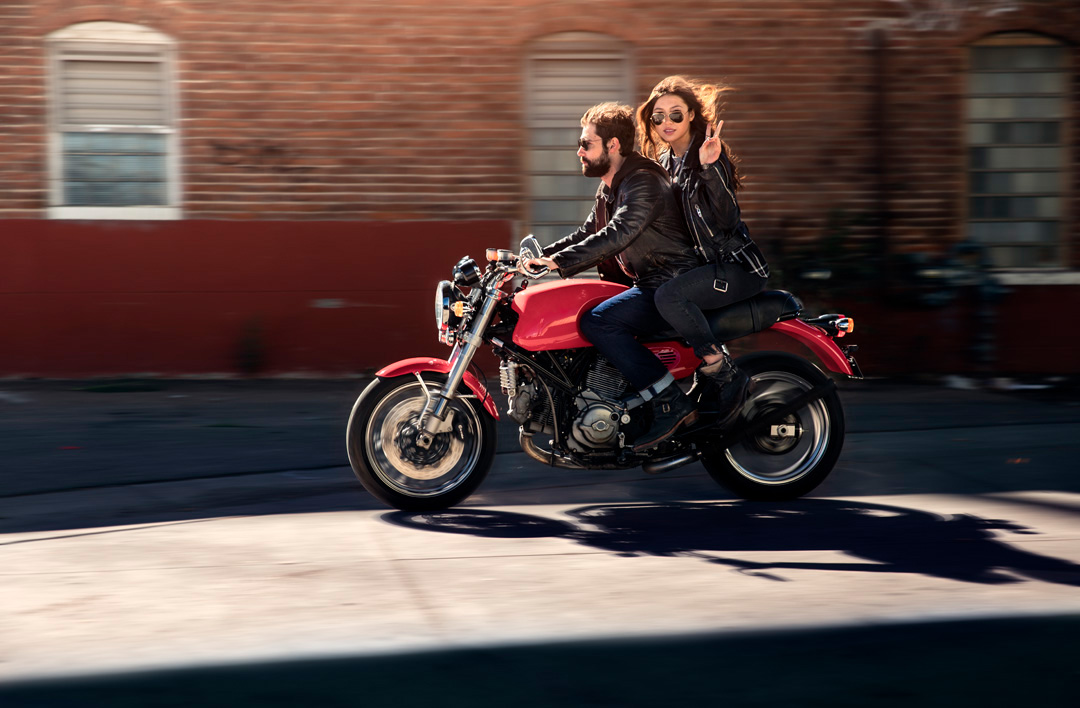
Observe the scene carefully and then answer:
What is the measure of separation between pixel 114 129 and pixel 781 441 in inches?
279

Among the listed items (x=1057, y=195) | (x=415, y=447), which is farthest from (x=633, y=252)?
(x=1057, y=195)

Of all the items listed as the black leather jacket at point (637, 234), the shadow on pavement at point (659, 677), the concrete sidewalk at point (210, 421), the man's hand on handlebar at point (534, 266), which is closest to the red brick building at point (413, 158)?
the concrete sidewalk at point (210, 421)

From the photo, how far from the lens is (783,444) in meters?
5.91

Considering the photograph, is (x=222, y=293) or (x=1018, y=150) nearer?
(x=222, y=293)

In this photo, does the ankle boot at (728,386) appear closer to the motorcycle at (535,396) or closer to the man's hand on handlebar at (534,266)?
the motorcycle at (535,396)

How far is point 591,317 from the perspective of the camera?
18.5 feet

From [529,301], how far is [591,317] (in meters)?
0.28

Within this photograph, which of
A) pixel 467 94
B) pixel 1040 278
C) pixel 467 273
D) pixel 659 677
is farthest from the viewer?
pixel 1040 278

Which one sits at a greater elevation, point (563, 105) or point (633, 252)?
point (563, 105)

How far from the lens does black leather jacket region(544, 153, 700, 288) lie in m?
5.58

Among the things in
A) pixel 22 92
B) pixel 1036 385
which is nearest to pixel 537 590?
pixel 1036 385

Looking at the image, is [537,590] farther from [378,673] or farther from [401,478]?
[401,478]

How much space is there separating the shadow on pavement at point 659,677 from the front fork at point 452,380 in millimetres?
1917

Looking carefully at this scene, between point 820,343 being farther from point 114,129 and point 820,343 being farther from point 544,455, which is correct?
point 114,129
